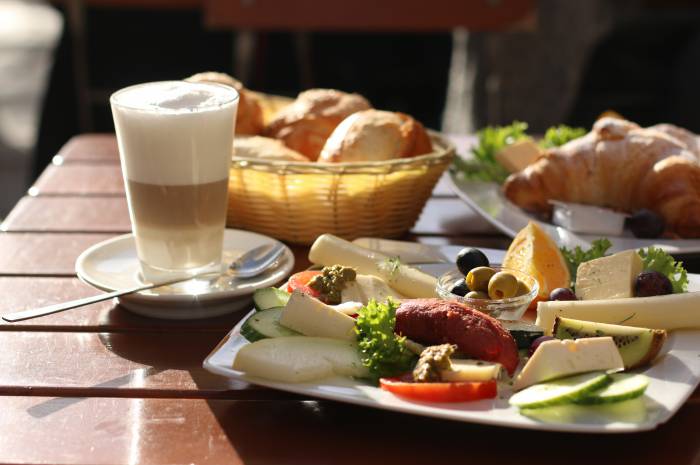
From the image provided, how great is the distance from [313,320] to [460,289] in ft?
0.81

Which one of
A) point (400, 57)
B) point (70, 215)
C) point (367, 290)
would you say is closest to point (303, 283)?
point (367, 290)

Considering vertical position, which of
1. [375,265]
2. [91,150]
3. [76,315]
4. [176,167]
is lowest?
[91,150]

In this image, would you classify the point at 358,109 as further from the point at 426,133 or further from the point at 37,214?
the point at 37,214

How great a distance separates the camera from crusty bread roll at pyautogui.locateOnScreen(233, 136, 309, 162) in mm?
1727

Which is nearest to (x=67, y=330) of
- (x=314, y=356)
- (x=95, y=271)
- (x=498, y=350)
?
(x=95, y=271)

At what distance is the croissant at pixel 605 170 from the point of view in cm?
182

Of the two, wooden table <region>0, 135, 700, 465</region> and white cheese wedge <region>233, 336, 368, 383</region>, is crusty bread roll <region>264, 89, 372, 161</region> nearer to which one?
wooden table <region>0, 135, 700, 465</region>

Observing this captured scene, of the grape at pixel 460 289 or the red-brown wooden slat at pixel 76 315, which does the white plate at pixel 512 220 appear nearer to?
the grape at pixel 460 289

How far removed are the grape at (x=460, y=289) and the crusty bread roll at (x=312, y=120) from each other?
631 mm

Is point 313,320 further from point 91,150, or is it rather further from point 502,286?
point 91,150

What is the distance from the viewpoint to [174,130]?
137 centimetres

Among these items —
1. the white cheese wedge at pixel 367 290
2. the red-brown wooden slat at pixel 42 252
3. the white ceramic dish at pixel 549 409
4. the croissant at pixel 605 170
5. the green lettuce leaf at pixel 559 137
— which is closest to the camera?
the white ceramic dish at pixel 549 409

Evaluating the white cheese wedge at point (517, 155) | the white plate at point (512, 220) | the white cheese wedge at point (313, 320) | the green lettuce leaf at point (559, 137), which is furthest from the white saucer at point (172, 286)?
the green lettuce leaf at point (559, 137)

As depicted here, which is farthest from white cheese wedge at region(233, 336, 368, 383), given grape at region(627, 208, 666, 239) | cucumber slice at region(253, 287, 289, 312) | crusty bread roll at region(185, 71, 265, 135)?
crusty bread roll at region(185, 71, 265, 135)
